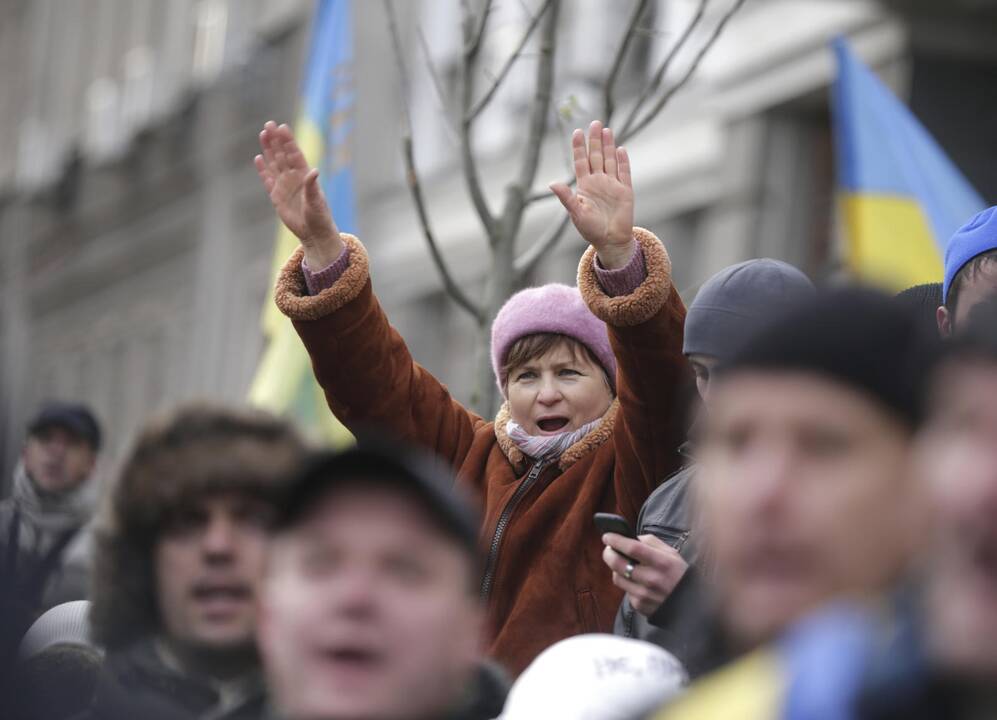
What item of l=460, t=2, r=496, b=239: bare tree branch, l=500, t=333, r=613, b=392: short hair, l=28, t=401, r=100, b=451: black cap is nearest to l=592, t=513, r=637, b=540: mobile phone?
l=500, t=333, r=613, b=392: short hair

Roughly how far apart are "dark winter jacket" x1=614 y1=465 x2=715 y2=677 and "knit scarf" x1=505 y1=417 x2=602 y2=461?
38cm

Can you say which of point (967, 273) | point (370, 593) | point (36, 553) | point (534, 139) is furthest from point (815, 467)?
point (534, 139)

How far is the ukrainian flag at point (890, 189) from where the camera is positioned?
7.88m

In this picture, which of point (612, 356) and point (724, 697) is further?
point (612, 356)

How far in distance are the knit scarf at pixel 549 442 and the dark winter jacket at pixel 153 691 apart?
5.16ft

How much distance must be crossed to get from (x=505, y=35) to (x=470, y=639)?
603 inches

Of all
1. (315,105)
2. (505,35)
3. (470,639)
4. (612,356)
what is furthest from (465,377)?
(470,639)

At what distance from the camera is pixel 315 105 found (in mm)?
11438

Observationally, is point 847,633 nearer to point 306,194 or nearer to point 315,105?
point 306,194

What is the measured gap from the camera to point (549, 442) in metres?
4.92

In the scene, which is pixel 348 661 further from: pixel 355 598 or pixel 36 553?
pixel 36 553

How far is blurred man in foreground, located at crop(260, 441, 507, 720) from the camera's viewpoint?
258 cm

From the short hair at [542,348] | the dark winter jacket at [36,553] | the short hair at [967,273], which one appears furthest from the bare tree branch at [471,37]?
the short hair at [967,273]

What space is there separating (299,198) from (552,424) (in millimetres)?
754
